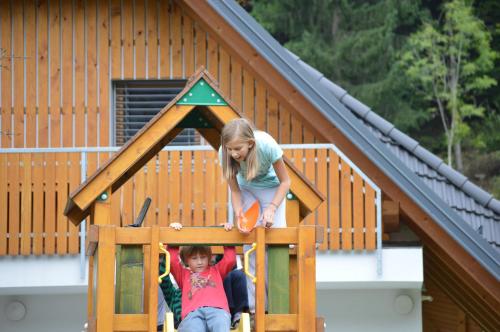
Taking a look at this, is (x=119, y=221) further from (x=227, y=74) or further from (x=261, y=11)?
(x=261, y=11)

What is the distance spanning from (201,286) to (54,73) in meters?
6.97

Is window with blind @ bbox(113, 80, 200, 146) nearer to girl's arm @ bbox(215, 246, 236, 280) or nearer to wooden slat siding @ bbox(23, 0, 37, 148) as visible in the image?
wooden slat siding @ bbox(23, 0, 37, 148)

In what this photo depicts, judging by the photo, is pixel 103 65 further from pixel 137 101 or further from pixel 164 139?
pixel 164 139

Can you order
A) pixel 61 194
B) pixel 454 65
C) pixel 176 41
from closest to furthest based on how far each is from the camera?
1. pixel 61 194
2. pixel 176 41
3. pixel 454 65

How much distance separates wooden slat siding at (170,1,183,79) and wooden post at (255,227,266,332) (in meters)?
6.86

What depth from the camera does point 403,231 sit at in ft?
51.3

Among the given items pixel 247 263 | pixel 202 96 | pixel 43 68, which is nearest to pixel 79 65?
pixel 43 68

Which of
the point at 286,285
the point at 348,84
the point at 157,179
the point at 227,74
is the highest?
the point at 348,84

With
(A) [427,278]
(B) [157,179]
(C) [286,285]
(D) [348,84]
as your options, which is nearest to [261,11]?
(D) [348,84]

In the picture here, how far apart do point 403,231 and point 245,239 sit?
7.14 meters

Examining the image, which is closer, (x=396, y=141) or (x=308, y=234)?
(x=308, y=234)

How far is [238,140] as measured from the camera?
8555mm

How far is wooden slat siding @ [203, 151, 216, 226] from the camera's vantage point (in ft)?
45.5

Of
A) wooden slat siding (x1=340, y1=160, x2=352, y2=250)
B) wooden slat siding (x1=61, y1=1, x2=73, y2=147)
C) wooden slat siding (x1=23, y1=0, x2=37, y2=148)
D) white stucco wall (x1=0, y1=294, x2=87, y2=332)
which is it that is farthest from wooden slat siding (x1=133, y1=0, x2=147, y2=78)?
wooden slat siding (x1=340, y1=160, x2=352, y2=250)
